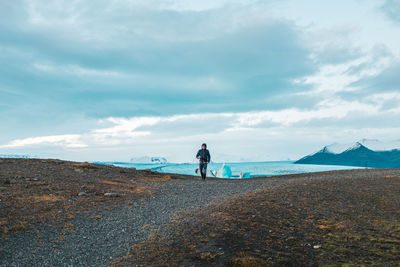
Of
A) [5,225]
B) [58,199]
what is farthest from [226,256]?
[58,199]

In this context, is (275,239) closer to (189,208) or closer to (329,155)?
(189,208)

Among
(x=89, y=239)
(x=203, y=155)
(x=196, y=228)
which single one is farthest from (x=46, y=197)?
(x=203, y=155)

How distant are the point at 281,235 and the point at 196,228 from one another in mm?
2703

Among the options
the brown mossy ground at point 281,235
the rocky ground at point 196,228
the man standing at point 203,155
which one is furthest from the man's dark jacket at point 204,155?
the brown mossy ground at point 281,235

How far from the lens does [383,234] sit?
348 inches

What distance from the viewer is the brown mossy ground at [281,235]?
708cm

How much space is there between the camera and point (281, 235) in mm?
8734

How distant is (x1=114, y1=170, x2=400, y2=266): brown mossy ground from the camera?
708cm

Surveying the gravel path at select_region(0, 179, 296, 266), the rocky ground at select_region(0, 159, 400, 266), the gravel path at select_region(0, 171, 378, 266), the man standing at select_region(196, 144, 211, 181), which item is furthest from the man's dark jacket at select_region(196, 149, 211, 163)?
the gravel path at select_region(0, 179, 296, 266)

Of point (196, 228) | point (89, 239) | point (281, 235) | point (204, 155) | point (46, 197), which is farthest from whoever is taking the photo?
point (204, 155)

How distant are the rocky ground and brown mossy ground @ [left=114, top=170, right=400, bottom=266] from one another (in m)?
0.03

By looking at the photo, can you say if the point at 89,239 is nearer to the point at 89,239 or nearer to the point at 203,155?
the point at 89,239

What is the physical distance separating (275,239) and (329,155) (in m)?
197

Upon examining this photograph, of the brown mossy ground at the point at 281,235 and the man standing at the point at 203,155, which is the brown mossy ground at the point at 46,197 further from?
the man standing at the point at 203,155
